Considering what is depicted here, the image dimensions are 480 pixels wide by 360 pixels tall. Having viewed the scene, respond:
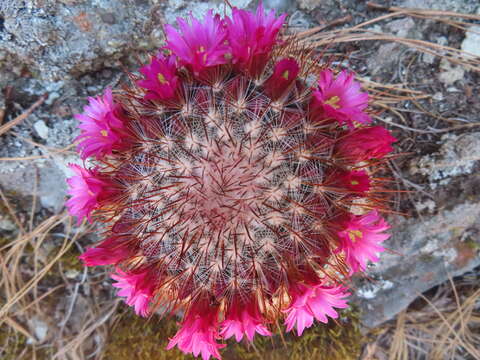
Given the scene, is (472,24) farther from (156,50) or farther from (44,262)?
(44,262)

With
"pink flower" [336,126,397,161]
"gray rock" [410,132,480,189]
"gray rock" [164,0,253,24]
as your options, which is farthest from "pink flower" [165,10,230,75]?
"gray rock" [410,132,480,189]

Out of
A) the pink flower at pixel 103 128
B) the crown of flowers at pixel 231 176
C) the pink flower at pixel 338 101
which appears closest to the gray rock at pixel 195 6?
the crown of flowers at pixel 231 176

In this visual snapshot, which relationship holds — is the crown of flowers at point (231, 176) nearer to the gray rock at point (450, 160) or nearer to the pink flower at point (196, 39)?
the pink flower at point (196, 39)

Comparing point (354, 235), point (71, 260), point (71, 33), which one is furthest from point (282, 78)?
point (71, 260)

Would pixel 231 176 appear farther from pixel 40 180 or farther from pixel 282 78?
pixel 40 180

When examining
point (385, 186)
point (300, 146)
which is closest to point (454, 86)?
point (385, 186)
